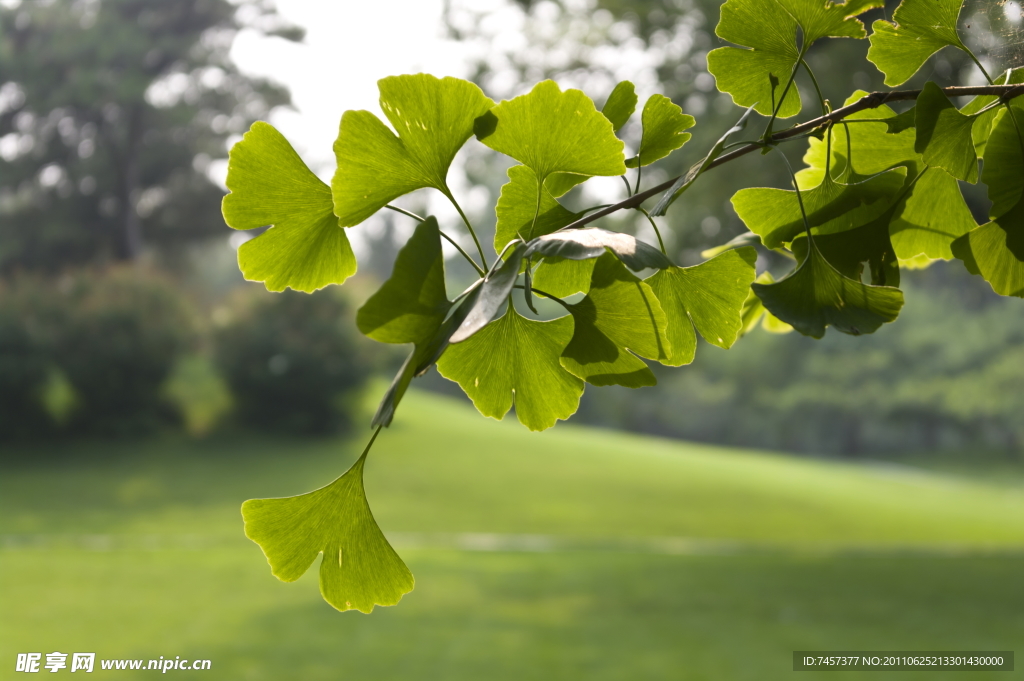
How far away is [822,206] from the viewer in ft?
1.07

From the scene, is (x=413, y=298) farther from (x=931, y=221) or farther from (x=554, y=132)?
(x=931, y=221)

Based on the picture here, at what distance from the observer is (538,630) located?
3303 mm

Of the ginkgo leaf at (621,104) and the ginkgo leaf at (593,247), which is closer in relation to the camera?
the ginkgo leaf at (593,247)

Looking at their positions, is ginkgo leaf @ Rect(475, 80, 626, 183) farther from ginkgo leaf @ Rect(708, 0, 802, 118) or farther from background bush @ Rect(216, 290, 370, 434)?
background bush @ Rect(216, 290, 370, 434)

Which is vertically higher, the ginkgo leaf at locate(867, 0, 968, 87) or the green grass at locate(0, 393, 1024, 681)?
the green grass at locate(0, 393, 1024, 681)

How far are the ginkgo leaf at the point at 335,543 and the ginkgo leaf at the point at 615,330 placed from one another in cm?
8

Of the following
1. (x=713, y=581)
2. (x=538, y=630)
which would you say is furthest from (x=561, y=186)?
(x=713, y=581)

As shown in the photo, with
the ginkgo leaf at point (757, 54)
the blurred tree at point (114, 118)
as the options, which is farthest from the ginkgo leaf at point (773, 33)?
the blurred tree at point (114, 118)

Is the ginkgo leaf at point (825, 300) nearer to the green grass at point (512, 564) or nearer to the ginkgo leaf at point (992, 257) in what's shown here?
the ginkgo leaf at point (992, 257)

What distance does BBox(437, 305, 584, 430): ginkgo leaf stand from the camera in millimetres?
254

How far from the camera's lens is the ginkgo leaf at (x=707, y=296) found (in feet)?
0.92

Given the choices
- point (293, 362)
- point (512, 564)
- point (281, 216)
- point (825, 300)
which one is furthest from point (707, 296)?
point (293, 362)

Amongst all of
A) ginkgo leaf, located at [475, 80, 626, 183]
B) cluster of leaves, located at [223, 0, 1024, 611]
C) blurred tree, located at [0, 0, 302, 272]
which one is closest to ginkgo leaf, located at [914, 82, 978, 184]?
cluster of leaves, located at [223, 0, 1024, 611]

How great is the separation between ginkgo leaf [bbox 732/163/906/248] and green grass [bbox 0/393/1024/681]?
277 centimetres
